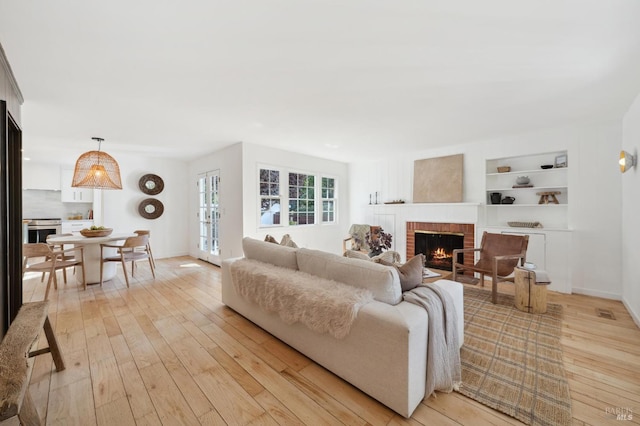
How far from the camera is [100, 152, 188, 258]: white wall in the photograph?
568 centimetres

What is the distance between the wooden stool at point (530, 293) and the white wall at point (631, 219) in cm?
79

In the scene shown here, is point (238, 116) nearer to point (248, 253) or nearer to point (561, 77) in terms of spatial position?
point (248, 253)

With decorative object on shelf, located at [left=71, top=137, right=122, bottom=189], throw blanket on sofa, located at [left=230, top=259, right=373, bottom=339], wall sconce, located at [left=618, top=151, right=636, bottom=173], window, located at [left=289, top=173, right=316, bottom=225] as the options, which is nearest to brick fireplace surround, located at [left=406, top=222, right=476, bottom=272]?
wall sconce, located at [left=618, top=151, right=636, bottom=173]

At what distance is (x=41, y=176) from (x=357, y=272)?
26.3ft

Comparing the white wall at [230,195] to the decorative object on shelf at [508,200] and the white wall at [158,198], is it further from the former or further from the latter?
the decorative object on shelf at [508,200]

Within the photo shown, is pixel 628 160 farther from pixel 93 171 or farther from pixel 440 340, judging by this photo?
pixel 93 171

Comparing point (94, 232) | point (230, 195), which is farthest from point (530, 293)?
point (94, 232)

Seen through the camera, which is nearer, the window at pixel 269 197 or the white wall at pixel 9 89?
the white wall at pixel 9 89

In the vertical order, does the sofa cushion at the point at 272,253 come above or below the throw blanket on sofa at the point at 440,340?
above

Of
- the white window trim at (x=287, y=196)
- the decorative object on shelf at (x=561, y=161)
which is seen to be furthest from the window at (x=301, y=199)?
the decorative object on shelf at (x=561, y=161)

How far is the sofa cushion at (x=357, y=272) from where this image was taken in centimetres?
177

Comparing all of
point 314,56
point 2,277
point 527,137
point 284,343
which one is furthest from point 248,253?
point 527,137

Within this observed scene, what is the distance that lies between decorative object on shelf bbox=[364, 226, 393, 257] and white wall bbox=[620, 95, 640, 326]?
3.23m

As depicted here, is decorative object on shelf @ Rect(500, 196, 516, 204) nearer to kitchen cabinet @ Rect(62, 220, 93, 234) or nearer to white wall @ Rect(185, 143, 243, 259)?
white wall @ Rect(185, 143, 243, 259)
